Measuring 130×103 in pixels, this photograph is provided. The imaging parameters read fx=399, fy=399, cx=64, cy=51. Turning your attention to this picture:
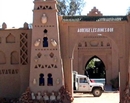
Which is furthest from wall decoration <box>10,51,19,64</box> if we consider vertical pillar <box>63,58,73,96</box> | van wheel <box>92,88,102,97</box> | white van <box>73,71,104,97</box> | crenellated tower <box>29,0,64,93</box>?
van wheel <box>92,88,102,97</box>

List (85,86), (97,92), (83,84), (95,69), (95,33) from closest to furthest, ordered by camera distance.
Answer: (95,33), (97,92), (85,86), (83,84), (95,69)

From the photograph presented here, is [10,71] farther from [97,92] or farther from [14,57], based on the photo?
[97,92]

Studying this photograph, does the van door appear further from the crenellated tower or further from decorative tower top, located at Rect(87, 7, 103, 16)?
the crenellated tower

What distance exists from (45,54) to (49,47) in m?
0.46

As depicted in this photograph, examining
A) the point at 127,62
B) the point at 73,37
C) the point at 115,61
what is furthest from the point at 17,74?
the point at 115,61

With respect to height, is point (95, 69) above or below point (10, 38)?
below

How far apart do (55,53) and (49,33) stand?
46.8 inches

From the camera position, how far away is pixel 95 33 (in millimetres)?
23344

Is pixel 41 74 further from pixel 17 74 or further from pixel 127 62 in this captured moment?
pixel 127 62

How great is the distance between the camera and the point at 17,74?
78.7ft

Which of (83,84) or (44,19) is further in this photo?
(83,84)

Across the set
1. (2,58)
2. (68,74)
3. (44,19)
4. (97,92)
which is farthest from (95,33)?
(97,92)

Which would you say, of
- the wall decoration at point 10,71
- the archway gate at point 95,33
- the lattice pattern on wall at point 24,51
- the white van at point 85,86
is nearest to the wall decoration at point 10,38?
the lattice pattern on wall at point 24,51

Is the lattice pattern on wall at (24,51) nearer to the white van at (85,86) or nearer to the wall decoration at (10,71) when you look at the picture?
the wall decoration at (10,71)
